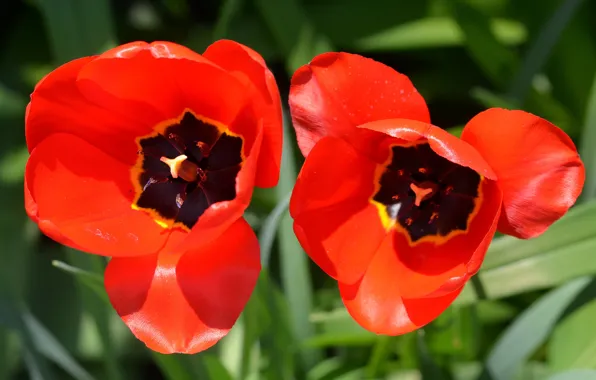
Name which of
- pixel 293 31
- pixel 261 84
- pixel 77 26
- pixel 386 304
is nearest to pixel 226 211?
pixel 261 84

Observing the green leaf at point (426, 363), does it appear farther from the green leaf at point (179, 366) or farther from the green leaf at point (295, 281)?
the green leaf at point (179, 366)

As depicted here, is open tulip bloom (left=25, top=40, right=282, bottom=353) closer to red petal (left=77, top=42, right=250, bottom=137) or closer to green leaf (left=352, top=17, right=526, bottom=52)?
red petal (left=77, top=42, right=250, bottom=137)

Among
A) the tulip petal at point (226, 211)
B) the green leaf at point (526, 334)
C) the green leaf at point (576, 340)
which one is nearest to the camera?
the tulip petal at point (226, 211)

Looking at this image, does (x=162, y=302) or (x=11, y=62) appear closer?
(x=162, y=302)

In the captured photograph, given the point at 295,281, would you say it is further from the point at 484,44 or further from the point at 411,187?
the point at 484,44

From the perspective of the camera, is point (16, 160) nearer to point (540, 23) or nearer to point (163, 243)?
point (163, 243)

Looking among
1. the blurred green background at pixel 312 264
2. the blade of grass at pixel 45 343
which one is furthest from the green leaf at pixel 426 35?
the blade of grass at pixel 45 343

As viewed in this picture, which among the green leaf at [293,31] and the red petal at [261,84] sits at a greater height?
the red petal at [261,84]

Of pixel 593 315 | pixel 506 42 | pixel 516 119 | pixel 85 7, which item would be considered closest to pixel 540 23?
pixel 506 42
